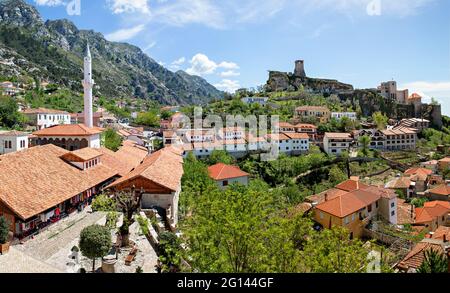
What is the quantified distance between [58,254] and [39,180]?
5623 mm

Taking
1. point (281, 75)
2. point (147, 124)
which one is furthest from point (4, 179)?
point (281, 75)

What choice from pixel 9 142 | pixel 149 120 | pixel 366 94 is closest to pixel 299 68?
pixel 366 94

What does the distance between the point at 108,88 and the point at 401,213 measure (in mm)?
113931

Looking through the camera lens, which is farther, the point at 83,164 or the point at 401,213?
the point at 401,213

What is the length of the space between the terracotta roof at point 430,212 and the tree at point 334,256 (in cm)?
2277

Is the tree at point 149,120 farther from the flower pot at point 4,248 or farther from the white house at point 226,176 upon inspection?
the flower pot at point 4,248

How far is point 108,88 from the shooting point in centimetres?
12431

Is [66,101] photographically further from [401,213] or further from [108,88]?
[401,213]

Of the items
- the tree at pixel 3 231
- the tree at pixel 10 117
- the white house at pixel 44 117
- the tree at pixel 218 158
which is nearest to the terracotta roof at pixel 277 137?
the tree at pixel 218 158

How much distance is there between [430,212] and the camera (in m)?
29.2

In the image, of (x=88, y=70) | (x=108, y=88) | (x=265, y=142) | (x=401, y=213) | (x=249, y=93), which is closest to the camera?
(x=401, y=213)

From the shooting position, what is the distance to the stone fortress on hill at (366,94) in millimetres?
75069

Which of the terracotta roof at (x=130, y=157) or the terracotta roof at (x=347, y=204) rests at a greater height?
the terracotta roof at (x=130, y=157)

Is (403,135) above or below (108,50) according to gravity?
below
